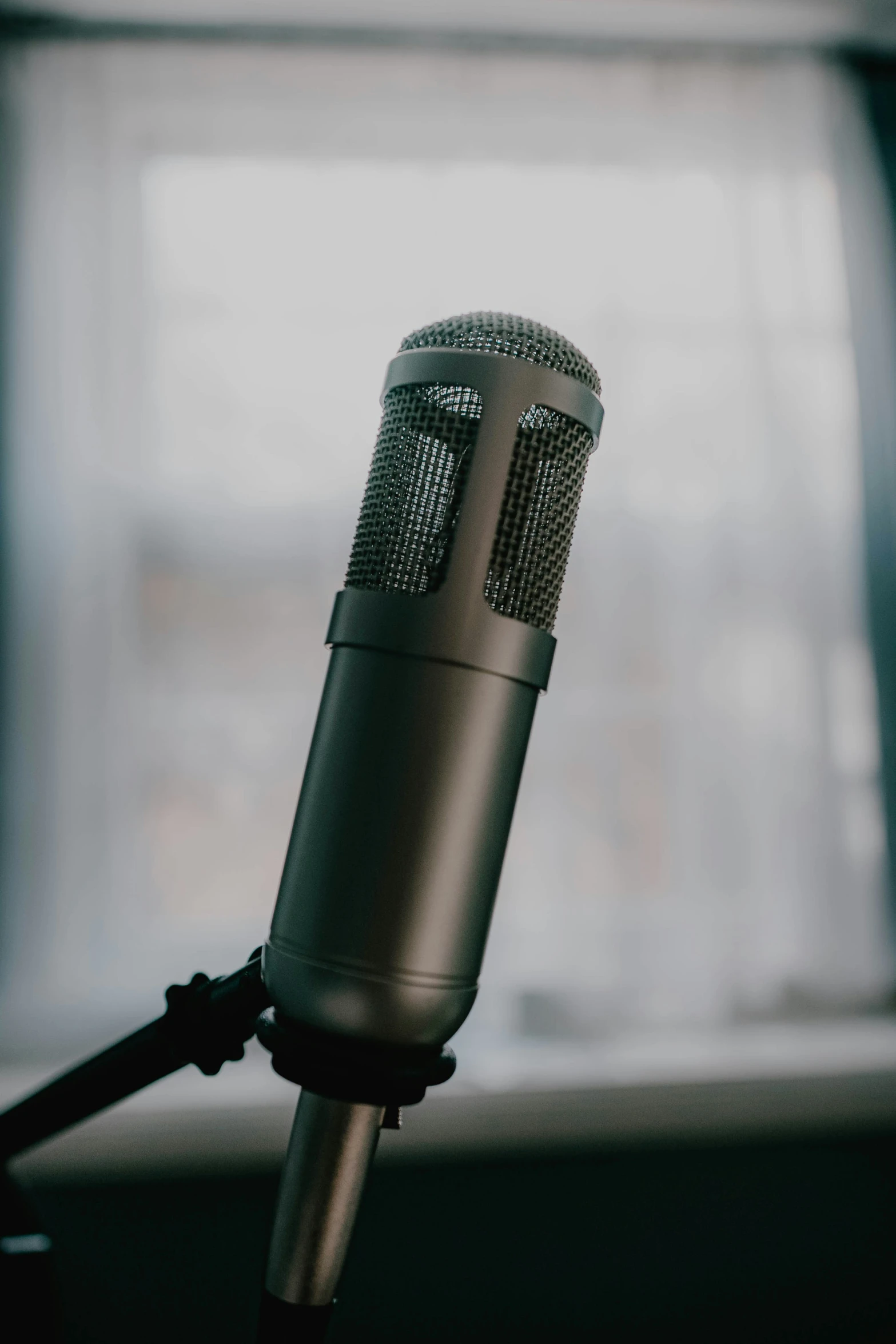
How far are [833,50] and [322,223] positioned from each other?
0.98 m

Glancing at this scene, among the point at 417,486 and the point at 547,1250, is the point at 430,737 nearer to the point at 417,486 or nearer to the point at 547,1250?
the point at 417,486

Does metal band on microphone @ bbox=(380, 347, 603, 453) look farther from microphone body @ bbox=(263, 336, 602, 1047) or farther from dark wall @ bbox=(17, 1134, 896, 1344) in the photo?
dark wall @ bbox=(17, 1134, 896, 1344)

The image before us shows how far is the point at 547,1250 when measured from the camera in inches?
53.1

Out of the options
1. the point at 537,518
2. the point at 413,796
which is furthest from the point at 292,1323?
the point at 537,518

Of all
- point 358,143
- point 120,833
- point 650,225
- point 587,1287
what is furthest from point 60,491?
point 587,1287

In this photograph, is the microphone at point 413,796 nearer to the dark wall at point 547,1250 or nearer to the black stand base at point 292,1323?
the black stand base at point 292,1323

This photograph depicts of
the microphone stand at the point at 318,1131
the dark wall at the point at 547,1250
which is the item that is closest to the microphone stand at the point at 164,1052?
the microphone stand at the point at 318,1131

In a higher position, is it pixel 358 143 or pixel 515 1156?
pixel 358 143

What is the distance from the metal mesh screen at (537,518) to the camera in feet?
1.04

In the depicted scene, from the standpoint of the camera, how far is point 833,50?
1.66 m

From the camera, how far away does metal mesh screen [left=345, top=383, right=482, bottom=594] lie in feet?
1.04

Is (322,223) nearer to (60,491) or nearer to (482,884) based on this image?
(60,491)

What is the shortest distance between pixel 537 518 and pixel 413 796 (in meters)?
0.11

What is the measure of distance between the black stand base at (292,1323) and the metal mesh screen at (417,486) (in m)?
0.23
